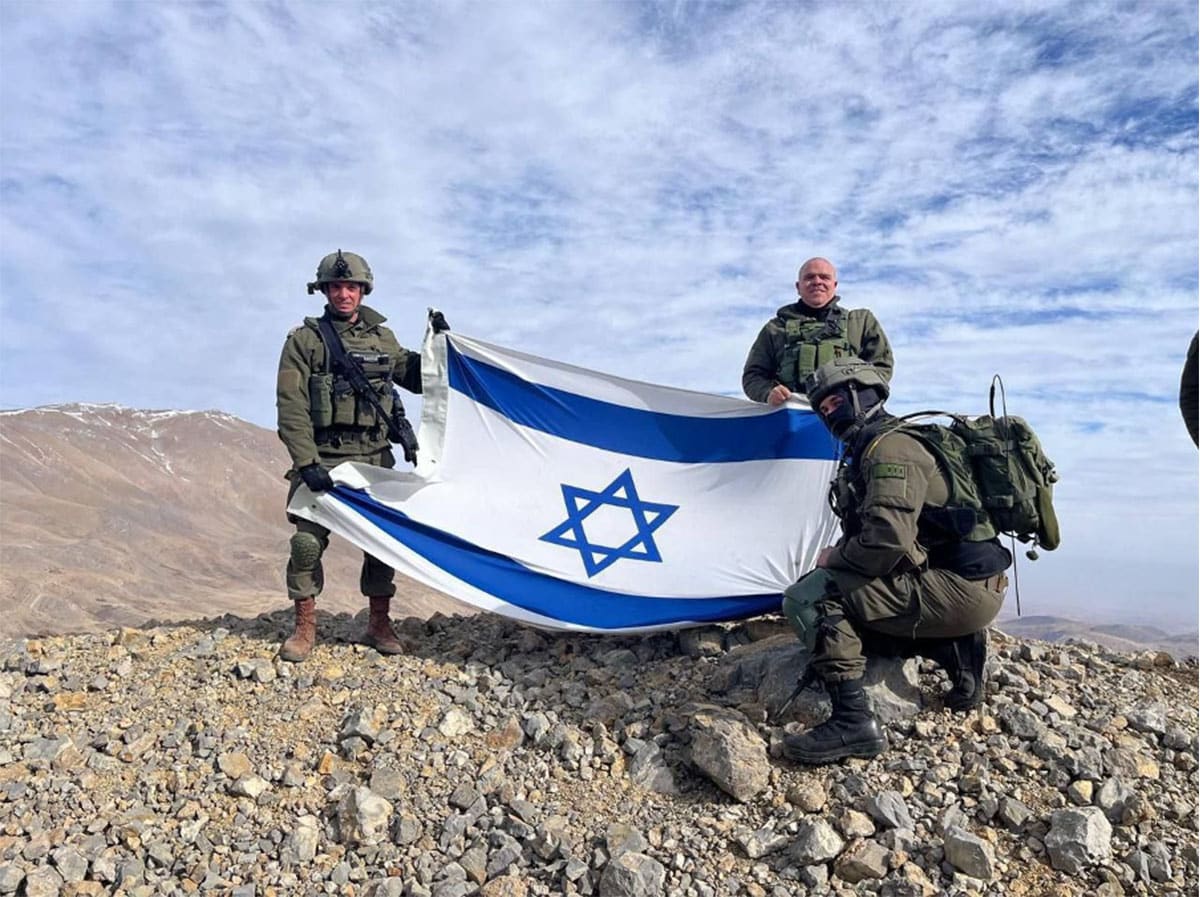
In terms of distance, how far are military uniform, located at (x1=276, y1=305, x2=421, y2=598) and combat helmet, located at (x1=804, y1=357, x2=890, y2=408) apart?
10.5ft

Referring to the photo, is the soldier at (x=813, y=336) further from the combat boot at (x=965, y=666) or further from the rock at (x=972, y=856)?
the rock at (x=972, y=856)

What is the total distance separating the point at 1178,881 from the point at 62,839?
518cm

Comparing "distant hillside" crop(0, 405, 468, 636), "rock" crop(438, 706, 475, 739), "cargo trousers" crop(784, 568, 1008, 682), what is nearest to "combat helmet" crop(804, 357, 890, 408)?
"cargo trousers" crop(784, 568, 1008, 682)

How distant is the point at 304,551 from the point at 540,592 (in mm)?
1687

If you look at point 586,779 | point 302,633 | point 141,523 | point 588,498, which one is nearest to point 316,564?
point 302,633

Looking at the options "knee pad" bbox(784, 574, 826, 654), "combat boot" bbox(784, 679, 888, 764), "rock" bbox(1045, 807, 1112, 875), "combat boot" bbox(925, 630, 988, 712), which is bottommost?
"rock" bbox(1045, 807, 1112, 875)

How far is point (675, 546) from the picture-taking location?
601cm

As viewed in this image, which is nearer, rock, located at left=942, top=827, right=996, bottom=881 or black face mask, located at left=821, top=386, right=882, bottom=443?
rock, located at left=942, top=827, right=996, bottom=881

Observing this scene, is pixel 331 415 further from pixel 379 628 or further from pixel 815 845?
pixel 815 845

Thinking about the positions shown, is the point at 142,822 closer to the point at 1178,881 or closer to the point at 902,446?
the point at 902,446

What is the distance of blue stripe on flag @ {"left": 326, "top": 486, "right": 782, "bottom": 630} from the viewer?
5.66m

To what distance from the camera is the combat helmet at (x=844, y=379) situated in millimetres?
4426

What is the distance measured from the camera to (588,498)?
616cm

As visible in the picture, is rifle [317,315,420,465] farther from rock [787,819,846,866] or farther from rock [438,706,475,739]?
rock [787,819,846,866]
